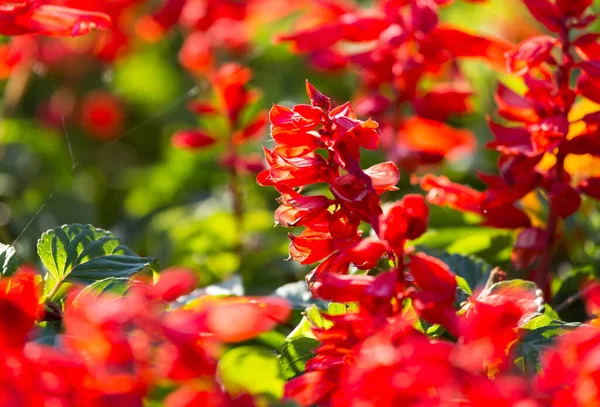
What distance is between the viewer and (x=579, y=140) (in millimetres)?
904

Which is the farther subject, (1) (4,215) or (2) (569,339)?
(1) (4,215)

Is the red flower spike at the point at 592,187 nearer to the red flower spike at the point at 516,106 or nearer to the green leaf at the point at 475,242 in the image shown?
the red flower spike at the point at 516,106

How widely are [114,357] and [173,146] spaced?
4.13 feet

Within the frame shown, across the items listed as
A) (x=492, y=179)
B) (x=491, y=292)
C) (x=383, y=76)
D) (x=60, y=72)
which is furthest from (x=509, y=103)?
(x=60, y=72)

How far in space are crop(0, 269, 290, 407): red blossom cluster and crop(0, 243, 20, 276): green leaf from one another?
198 mm

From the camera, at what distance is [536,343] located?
0.74 meters

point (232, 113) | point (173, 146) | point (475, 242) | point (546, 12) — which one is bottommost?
point (173, 146)

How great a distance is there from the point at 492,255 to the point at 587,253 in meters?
0.17

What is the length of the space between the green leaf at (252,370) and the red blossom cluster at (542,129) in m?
0.28

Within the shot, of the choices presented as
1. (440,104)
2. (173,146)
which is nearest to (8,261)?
(440,104)

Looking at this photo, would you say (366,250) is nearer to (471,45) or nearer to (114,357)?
(114,357)

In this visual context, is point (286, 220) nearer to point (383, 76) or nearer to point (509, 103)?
point (509, 103)

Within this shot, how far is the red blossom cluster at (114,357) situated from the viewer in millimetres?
522

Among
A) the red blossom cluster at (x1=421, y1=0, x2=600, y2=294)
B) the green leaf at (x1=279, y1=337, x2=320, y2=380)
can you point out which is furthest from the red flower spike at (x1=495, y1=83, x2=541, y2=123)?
the green leaf at (x1=279, y1=337, x2=320, y2=380)
